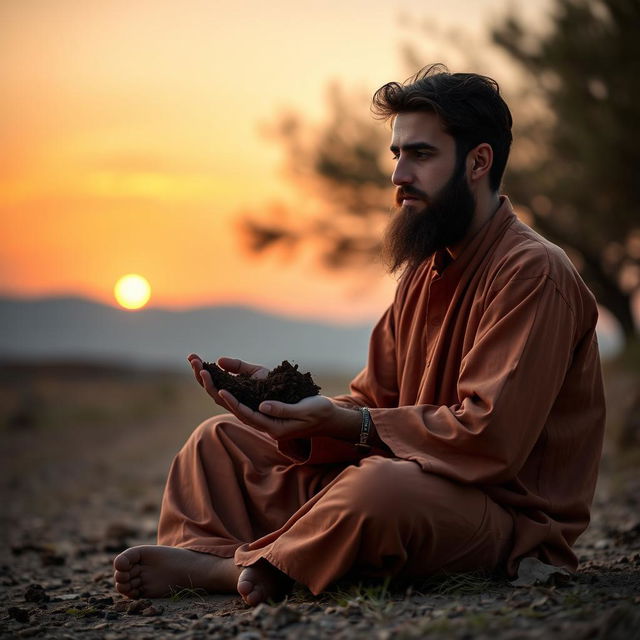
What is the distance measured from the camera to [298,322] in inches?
4515

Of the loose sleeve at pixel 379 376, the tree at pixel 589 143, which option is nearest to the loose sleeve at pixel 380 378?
the loose sleeve at pixel 379 376

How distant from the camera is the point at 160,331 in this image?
94.1 m

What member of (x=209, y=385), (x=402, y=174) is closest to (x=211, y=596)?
(x=209, y=385)

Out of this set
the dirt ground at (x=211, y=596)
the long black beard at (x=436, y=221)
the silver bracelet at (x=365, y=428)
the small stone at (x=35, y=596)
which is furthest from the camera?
the small stone at (x=35, y=596)

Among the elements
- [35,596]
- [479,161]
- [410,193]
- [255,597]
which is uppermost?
[479,161]

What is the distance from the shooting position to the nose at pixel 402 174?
3.32 metres

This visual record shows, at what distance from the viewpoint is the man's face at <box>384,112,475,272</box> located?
331 cm

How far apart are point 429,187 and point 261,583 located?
1604 mm

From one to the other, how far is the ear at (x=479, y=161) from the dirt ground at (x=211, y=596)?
1522mm

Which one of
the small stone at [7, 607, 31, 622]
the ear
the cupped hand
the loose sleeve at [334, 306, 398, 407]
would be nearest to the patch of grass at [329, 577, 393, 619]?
the cupped hand

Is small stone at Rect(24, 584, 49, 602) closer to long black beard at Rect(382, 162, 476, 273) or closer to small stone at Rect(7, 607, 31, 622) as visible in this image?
small stone at Rect(7, 607, 31, 622)

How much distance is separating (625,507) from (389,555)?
2.89m

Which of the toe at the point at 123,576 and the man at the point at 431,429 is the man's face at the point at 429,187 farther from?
the toe at the point at 123,576

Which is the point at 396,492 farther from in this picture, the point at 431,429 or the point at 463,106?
the point at 463,106
